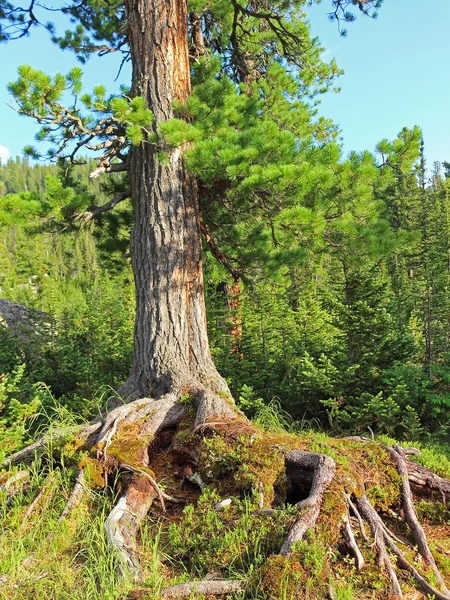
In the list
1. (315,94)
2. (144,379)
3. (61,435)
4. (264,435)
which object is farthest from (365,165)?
(315,94)

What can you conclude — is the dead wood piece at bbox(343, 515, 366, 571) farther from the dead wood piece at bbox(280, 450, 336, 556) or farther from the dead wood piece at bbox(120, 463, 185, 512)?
the dead wood piece at bbox(120, 463, 185, 512)

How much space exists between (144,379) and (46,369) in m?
3.20

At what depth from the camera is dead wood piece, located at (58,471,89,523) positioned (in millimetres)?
2699

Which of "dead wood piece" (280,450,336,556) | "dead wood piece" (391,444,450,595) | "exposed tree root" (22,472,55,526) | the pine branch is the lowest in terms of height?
"dead wood piece" (391,444,450,595)

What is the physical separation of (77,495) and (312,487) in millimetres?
1629

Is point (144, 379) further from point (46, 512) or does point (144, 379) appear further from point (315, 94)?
point (315, 94)

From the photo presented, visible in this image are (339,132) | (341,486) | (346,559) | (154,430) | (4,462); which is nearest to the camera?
(346,559)

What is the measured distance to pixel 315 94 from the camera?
9.88 meters

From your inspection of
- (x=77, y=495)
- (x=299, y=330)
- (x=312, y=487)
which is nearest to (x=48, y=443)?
(x=77, y=495)

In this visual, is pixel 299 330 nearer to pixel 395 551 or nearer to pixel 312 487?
pixel 312 487

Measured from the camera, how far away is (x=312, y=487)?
2.62 metres

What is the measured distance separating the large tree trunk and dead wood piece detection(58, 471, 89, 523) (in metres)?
1.25

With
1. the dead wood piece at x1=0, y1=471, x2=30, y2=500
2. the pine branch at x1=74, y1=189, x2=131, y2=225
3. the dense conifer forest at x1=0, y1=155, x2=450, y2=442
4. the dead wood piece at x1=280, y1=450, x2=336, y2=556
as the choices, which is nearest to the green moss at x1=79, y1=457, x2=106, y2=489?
the dead wood piece at x1=0, y1=471, x2=30, y2=500

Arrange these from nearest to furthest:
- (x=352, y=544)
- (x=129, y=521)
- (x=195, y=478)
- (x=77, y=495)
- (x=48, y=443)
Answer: (x=352, y=544), (x=129, y=521), (x=77, y=495), (x=195, y=478), (x=48, y=443)
